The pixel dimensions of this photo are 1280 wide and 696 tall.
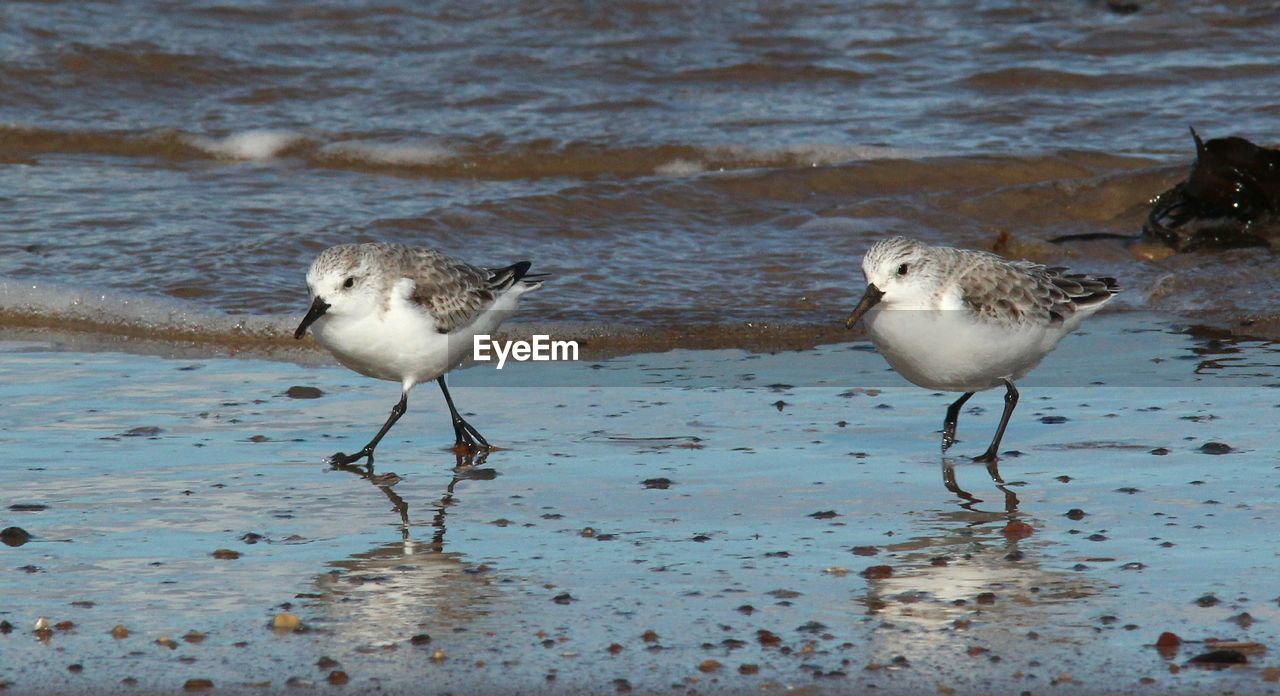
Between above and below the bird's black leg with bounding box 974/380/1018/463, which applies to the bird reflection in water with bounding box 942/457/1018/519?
below

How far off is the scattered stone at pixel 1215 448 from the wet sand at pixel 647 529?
24 mm

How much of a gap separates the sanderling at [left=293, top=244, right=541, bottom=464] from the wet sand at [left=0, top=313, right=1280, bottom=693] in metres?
0.30

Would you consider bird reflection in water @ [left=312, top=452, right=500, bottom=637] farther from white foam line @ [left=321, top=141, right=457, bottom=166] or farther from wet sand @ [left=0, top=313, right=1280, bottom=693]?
white foam line @ [left=321, top=141, right=457, bottom=166]

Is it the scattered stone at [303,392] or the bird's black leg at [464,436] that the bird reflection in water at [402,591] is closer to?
the bird's black leg at [464,436]

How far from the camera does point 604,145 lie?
42.5 feet

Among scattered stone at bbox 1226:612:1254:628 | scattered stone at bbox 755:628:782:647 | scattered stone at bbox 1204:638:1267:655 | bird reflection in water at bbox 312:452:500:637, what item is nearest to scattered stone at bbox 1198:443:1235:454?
scattered stone at bbox 1226:612:1254:628

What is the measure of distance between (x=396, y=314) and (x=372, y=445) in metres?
0.50

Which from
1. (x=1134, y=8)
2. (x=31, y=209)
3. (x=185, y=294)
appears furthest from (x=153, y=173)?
(x=1134, y=8)

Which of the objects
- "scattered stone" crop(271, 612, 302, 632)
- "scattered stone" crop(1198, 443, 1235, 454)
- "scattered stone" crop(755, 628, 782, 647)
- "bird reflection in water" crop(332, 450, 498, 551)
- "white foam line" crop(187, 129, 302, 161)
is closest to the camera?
"scattered stone" crop(755, 628, 782, 647)

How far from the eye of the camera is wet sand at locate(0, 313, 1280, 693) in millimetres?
3959

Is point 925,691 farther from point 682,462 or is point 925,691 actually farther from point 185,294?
point 185,294

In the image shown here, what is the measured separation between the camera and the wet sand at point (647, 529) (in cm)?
396

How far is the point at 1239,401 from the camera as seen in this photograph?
6637mm

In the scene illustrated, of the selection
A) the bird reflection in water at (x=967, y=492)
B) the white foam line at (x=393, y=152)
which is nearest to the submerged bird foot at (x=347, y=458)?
the bird reflection in water at (x=967, y=492)
